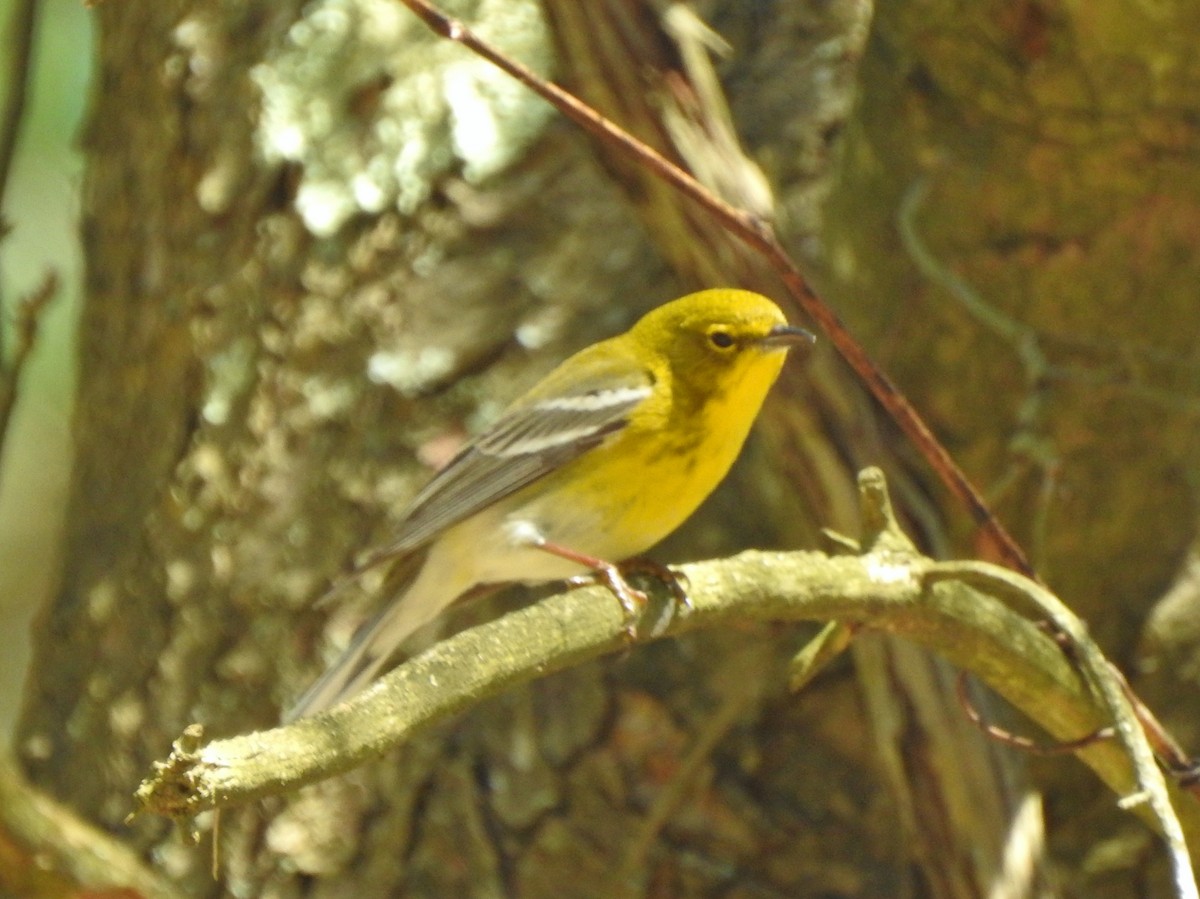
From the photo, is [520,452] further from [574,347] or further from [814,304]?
[814,304]

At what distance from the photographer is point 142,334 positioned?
3602 mm

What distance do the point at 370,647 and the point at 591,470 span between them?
52 cm

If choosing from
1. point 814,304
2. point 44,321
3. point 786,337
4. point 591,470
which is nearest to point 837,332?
point 814,304

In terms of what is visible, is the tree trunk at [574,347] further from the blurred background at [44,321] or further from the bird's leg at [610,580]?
the blurred background at [44,321]

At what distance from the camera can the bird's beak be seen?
258 centimetres

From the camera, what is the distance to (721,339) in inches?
108

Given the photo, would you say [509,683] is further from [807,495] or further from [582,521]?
[807,495]

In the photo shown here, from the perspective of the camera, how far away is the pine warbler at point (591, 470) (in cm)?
268

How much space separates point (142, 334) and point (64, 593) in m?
0.64

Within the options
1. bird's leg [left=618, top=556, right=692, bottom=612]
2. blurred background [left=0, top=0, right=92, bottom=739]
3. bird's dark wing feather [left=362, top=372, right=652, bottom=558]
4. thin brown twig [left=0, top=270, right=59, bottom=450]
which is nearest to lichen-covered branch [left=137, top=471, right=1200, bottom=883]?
bird's leg [left=618, top=556, right=692, bottom=612]

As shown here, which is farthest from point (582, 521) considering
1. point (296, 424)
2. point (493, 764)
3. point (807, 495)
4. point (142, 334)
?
point (142, 334)

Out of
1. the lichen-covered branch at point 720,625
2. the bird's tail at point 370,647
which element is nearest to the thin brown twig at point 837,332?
the lichen-covered branch at point 720,625

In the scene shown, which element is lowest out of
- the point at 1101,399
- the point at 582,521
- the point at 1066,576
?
the point at 1066,576

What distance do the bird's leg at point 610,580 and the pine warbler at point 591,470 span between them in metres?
0.01
